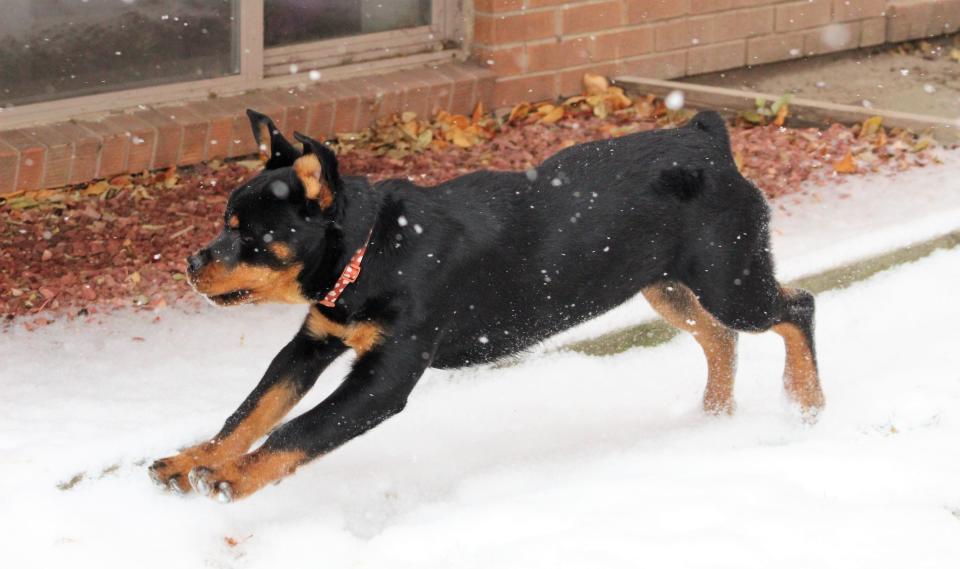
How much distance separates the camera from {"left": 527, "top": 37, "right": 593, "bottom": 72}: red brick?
791 centimetres

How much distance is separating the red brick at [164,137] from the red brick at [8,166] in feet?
2.20

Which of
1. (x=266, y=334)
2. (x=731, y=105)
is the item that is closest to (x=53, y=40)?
(x=266, y=334)

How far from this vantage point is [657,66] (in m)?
8.46

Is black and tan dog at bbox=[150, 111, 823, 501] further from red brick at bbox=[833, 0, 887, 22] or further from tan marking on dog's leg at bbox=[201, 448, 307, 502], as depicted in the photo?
red brick at bbox=[833, 0, 887, 22]

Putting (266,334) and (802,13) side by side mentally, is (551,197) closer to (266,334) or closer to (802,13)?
(266,334)

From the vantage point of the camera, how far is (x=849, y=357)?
5.87 m

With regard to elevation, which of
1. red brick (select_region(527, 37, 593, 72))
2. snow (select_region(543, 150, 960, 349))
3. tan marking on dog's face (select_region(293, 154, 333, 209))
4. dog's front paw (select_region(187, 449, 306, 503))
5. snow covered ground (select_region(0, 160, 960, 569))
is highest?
tan marking on dog's face (select_region(293, 154, 333, 209))

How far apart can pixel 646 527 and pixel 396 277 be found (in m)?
1.05

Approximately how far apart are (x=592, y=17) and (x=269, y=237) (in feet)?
14.3

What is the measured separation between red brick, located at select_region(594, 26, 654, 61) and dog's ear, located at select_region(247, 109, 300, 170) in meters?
4.10

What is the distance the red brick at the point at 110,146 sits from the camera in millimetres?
6664

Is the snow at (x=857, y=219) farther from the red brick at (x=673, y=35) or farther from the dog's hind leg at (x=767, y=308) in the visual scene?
the red brick at (x=673, y=35)

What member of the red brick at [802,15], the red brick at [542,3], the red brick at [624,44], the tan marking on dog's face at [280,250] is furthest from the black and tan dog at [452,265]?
the red brick at [802,15]

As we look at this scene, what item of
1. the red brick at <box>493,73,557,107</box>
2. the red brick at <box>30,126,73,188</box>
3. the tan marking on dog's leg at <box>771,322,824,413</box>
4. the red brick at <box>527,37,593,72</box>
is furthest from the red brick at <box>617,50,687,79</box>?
the tan marking on dog's leg at <box>771,322,824,413</box>
